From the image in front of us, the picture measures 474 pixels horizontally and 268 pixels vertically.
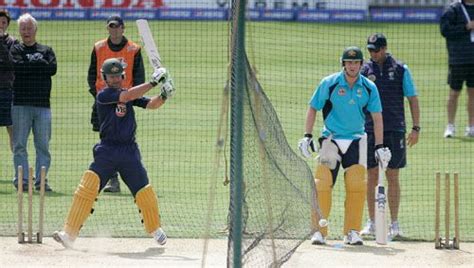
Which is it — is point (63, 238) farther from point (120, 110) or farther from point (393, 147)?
point (393, 147)

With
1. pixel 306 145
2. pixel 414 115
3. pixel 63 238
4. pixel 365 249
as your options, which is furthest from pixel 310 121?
pixel 63 238

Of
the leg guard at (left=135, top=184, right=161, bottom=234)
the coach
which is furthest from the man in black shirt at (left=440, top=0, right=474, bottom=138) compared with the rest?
the leg guard at (left=135, top=184, right=161, bottom=234)

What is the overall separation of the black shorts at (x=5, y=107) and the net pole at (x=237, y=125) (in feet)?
18.5

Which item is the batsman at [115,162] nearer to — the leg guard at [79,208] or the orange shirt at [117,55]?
the leg guard at [79,208]

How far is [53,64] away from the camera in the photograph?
1359cm

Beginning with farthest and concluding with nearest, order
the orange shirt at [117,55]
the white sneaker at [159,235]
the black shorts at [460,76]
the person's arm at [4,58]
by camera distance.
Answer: the black shorts at [460,76], the person's arm at [4,58], the orange shirt at [117,55], the white sneaker at [159,235]

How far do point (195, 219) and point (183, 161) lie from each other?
3.22 meters

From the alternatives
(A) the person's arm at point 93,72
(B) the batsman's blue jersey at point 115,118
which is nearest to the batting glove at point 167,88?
(B) the batsman's blue jersey at point 115,118

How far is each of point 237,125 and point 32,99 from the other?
18.8 ft

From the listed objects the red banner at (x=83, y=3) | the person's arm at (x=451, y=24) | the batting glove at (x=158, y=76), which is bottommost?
the batting glove at (x=158, y=76)

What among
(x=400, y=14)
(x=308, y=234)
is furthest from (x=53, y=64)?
(x=400, y=14)

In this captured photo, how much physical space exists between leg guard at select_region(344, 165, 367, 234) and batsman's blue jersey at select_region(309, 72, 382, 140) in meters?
0.32

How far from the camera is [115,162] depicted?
35.3 ft

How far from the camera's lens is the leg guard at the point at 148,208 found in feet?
35.2
